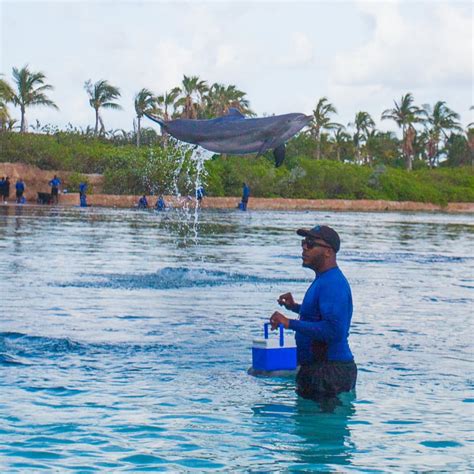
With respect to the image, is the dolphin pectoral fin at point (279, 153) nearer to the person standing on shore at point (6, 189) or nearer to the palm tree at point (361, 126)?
the person standing on shore at point (6, 189)

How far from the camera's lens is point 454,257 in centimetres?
→ 2647

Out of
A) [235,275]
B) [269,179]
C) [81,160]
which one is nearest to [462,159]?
[269,179]

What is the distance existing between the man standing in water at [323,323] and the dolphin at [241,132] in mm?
3456

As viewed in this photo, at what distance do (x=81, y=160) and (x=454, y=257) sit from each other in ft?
148

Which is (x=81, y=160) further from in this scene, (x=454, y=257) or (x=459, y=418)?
(x=459, y=418)

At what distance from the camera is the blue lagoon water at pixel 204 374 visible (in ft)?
23.9

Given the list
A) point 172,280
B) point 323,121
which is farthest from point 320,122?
point 172,280

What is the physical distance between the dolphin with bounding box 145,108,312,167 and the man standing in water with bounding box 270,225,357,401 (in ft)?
11.3

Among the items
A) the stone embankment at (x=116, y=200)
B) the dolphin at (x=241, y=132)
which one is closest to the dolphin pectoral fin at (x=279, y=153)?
the dolphin at (x=241, y=132)

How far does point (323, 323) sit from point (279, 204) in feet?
212

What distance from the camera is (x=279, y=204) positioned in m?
72.3

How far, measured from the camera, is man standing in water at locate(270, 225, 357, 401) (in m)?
7.64

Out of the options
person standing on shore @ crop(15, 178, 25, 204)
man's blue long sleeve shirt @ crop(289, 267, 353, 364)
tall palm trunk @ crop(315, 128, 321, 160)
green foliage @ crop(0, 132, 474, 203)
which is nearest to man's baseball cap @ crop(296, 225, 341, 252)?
man's blue long sleeve shirt @ crop(289, 267, 353, 364)

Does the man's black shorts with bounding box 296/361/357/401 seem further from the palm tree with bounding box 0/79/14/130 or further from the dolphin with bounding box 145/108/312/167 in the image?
the palm tree with bounding box 0/79/14/130
